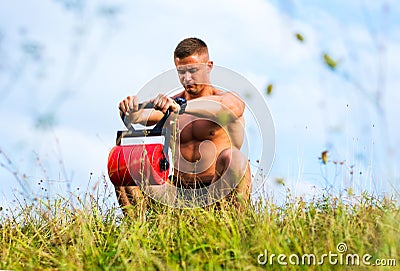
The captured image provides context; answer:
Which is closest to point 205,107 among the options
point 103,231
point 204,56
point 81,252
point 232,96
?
point 232,96

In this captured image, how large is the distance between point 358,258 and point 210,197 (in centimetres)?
151

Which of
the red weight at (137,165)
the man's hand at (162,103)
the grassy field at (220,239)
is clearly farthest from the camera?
the red weight at (137,165)

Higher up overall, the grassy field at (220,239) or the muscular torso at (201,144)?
the muscular torso at (201,144)

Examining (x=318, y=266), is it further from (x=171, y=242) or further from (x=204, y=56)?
(x=204, y=56)

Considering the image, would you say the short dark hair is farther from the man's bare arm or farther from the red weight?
the red weight

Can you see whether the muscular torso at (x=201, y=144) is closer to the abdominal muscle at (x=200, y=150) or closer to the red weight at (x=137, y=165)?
the abdominal muscle at (x=200, y=150)

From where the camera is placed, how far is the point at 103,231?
14.9 feet

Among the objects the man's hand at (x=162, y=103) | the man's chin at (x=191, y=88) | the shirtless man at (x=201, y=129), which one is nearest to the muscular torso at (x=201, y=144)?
the shirtless man at (x=201, y=129)

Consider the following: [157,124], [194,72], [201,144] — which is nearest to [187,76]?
[194,72]

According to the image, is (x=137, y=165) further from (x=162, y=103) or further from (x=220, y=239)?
(x=220, y=239)

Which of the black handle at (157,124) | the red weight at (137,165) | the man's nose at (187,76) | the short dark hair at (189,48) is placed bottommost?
the red weight at (137,165)

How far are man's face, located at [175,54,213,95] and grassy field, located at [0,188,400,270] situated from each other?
124 cm

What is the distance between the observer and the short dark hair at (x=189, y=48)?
5488 mm

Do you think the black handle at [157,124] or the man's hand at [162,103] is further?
the black handle at [157,124]
